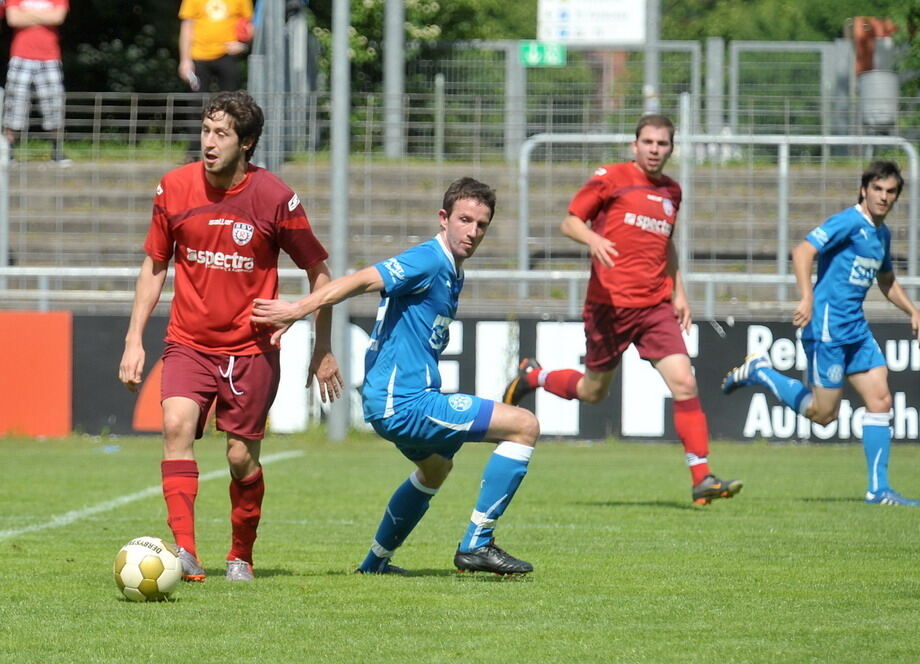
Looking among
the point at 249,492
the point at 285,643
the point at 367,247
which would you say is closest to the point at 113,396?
the point at 367,247

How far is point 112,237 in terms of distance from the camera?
1886 centimetres

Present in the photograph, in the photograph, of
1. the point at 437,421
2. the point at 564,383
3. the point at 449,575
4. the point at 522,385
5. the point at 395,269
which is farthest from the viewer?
the point at 522,385

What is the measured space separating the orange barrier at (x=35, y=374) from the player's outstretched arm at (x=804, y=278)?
320 inches

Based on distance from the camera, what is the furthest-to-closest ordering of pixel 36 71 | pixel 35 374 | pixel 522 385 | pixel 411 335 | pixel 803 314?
pixel 36 71 → pixel 35 374 → pixel 522 385 → pixel 803 314 → pixel 411 335

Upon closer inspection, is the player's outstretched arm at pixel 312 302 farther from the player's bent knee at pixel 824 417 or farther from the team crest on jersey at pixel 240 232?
the player's bent knee at pixel 824 417

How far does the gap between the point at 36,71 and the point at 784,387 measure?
11.9m

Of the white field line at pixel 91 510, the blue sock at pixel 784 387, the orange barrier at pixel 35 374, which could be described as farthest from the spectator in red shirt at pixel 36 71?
the blue sock at pixel 784 387

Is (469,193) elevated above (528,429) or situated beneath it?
elevated above

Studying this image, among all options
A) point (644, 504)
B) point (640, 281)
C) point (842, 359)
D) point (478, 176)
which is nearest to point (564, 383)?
point (640, 281)

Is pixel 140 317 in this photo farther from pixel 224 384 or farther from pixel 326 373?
pixel 326 373

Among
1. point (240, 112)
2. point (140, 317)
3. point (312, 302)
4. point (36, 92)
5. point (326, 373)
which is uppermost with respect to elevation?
point (36, 92)

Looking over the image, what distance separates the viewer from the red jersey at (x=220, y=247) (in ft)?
22.5

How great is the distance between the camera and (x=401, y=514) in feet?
23.1

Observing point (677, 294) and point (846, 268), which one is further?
point (677, 294)
